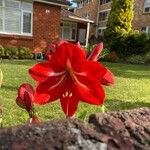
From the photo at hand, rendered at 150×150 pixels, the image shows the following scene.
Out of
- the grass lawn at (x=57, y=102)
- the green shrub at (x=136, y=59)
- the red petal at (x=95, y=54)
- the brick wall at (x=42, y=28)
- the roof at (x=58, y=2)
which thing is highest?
the roof at (x=58, y=2)

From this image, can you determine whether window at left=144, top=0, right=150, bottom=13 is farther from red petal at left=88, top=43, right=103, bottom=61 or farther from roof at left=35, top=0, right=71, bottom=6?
red petal at left=88, top=43, right=103, bottom=61

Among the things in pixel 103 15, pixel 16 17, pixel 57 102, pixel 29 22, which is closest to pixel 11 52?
pixel 16 17

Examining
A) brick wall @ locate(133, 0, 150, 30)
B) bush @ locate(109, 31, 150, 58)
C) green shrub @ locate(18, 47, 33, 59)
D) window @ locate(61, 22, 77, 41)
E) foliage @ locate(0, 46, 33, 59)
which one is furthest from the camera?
brick wall @ locate(133, 0, 150, 30)

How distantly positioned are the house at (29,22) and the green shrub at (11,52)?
97cm

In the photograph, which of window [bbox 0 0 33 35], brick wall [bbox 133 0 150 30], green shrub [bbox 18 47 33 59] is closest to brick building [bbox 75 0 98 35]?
brick wall [bbox 133 0 150 30]

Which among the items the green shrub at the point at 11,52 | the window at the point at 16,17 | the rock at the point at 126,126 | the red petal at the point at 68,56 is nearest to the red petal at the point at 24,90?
the red petal at the point at 68,56

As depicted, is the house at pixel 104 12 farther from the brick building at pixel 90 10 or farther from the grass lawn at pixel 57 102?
the grass lawn at pixel 57 102

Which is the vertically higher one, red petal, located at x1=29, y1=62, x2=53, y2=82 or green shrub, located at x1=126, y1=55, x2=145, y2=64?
red petal, located at x1=29, y1=62, x2=53, y2=82

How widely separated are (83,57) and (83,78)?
7cm

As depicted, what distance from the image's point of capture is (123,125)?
800 millimetres

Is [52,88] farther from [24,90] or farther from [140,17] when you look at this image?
[140,17]

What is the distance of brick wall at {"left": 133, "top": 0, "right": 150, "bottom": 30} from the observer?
38625mm

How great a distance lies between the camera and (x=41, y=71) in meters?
1.07

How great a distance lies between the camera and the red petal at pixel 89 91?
1.04 metres
